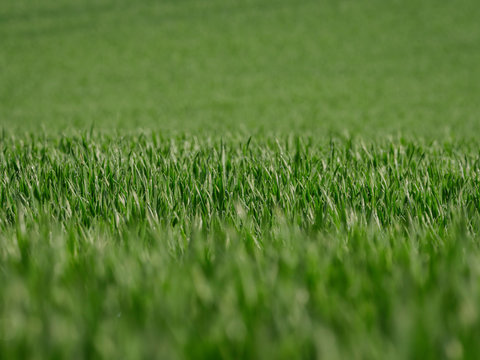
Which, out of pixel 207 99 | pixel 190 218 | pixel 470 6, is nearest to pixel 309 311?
pixel 190 218

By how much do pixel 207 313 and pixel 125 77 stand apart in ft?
67.5

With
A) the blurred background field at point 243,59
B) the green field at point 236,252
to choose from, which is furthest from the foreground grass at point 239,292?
the blurred background field at point 243,59

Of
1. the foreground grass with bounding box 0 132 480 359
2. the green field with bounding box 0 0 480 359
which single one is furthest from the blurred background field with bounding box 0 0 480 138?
the foreground grass with bounding box 0 132 480 359

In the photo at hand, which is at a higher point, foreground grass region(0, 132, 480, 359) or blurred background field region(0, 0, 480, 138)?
blurred background field region(0, 0, 480, 138)

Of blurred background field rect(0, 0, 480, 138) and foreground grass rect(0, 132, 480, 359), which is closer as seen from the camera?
foreground grass rect(0, 132, 480, 359)

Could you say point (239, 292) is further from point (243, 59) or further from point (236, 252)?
point (243, 59)

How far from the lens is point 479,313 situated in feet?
2.73

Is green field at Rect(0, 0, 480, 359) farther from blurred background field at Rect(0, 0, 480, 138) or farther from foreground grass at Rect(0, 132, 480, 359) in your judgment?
blurred background field at Rect(0, 0, 480, 138)

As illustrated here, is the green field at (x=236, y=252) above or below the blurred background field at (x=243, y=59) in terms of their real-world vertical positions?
below

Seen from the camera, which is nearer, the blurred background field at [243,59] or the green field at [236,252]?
the green field at [236,252]

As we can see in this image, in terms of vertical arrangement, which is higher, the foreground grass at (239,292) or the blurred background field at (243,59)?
the blurred background field at (243,59)

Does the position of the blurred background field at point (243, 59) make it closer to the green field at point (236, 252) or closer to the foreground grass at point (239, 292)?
the green field at point (236, 252)

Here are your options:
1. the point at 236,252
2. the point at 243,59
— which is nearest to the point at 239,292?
the point at 236,252

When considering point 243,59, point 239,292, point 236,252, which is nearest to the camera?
point 239,292
